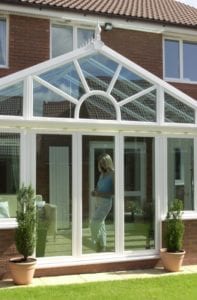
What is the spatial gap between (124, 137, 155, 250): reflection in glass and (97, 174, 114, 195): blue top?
29 centimetres

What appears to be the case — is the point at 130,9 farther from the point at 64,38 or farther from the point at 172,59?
the point at 64,38

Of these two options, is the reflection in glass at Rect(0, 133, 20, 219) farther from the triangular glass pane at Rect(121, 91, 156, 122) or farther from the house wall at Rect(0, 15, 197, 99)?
the house wall at Rect(0, 15, 197, 99)

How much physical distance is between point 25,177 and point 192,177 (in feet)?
12.1

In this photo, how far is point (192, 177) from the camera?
10.9 meters

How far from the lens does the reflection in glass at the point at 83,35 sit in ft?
50.1

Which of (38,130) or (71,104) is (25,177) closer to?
(38,130)

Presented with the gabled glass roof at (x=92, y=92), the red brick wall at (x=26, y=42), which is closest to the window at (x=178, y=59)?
the red brick wall at (x=26, y=42)

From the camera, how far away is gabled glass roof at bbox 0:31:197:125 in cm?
934

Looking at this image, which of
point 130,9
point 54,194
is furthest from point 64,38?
point 54,194

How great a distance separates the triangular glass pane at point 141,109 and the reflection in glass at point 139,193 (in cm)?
43

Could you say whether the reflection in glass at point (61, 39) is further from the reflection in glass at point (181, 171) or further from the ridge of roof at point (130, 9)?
the reflection in glass at point (181, 171)

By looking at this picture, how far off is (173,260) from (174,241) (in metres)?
0.37

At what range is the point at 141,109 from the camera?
10312 mm

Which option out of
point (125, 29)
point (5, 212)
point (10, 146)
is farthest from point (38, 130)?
point (125, 29)
